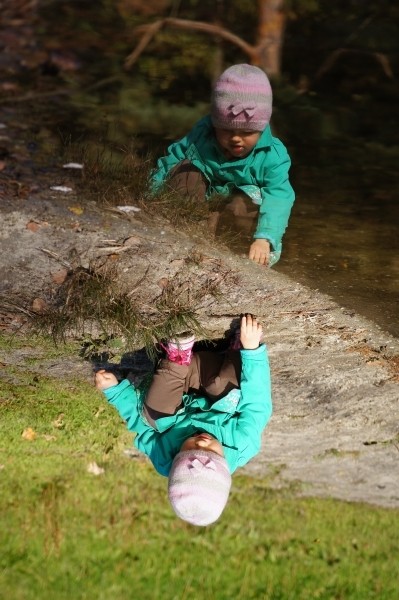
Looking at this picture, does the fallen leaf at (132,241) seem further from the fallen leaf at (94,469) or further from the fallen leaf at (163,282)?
the fallen leaf at (94,469)

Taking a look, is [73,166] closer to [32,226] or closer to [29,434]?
[32,226]

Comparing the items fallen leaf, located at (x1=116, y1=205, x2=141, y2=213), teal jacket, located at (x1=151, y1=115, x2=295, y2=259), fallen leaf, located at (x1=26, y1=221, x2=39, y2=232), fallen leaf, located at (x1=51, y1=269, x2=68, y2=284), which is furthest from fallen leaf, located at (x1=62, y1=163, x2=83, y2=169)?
fallen leaf, located at (x1=51, y1=269, x2=68, y2=284)

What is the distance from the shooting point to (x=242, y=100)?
5207mm

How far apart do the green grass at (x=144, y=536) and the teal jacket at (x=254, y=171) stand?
1.91 metres

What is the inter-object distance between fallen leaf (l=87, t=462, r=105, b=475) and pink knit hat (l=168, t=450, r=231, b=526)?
314 mm

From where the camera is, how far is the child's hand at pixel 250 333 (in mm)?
4344

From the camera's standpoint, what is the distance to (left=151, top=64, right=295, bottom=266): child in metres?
5.24

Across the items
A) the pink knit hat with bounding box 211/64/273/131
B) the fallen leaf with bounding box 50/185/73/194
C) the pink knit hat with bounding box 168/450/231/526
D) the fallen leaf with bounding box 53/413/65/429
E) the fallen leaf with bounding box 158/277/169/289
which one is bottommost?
the fallen leaf with bounding box 50/185/73/194

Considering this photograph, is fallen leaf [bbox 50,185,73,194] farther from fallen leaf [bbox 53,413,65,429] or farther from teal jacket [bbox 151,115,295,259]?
fallen leaf [bbox 53,413,65,429]

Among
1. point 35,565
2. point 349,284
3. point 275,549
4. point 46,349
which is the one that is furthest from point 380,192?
point 35,565

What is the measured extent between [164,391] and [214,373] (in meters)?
0.34

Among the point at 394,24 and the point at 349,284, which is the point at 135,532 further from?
the point at 394,24

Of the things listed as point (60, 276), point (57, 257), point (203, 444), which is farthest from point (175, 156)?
point (203, 444)

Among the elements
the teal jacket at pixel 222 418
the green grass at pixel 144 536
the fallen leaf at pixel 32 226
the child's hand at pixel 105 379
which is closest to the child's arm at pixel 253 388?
the teal jacket at pixel 222 418
